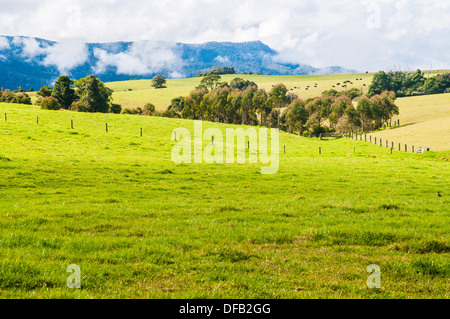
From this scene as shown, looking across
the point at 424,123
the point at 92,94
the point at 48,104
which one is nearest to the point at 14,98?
the point at 92,94

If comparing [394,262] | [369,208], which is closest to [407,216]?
[369,208]

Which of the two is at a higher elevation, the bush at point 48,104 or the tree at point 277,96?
the tree at point 277,96

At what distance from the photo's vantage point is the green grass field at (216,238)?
751cm

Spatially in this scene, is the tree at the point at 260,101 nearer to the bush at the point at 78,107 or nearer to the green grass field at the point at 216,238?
the bush at the point at 78,107

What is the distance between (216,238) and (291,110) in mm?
123466

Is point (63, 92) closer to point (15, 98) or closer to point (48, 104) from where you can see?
point (15, 98)

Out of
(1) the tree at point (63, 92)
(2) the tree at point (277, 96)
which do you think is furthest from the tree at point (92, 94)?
(2) the tree at point (277, 96)

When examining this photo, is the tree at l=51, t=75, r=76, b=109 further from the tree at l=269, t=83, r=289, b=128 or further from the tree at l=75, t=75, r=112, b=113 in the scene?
the tree at l=269, t=83, r=289, b=128

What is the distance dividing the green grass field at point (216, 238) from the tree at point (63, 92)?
358ft

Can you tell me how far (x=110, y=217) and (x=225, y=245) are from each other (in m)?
5.63

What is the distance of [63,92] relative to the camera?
396 ft

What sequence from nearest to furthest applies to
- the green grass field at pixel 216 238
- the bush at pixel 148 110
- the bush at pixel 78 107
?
the green grass field at pixel 216 238
the bush at pixel 78 107
the bush at pixel 148 110

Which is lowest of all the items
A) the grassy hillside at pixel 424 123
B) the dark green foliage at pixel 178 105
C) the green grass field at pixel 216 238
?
the green grass field at pixel 216 238

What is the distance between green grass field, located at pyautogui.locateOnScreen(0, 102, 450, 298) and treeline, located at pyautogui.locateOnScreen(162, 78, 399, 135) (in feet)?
355
